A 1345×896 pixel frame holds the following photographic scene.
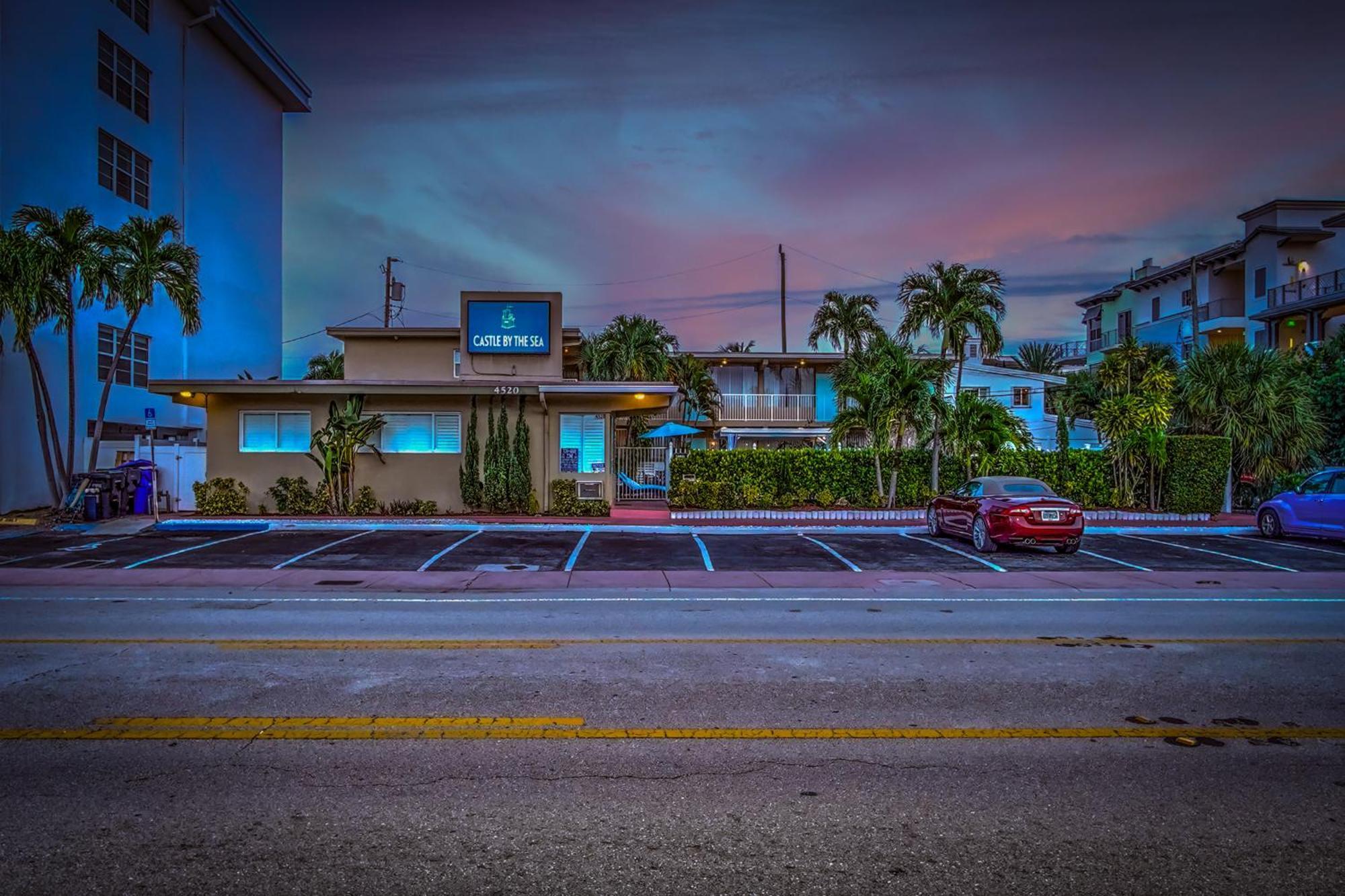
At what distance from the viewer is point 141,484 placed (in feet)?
73.4

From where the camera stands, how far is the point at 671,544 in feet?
58.0

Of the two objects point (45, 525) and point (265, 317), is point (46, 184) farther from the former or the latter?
point (265, 317)

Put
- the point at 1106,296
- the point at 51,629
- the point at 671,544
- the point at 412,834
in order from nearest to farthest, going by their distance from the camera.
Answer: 1. the point at 412,834
2. the point at 51,629
3. the point at 671,544
4. the point at 1106,296

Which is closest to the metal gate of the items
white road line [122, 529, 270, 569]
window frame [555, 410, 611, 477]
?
window frame [555, 410, 611, 477]

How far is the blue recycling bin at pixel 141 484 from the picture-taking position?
22.2m

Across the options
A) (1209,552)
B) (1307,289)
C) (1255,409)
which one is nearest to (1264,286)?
(1307,289)

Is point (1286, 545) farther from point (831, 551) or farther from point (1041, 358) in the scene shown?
point (1041, 358)

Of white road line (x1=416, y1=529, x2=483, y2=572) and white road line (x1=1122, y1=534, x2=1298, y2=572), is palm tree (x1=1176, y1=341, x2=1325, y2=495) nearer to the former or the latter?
white road line (x1=1122, y1=534, x2=1298, y2=572)

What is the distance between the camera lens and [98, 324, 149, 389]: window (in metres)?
26.2

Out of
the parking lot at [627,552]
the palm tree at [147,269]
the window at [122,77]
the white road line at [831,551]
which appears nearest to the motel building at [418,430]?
the palm tree at [147,269]

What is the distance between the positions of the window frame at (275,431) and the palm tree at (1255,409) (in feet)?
81.7

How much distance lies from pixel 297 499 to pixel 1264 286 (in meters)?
44.6

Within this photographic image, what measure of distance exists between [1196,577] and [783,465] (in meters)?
11.1

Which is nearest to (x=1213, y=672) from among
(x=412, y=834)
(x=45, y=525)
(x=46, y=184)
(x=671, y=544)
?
(x=412, y=834)
